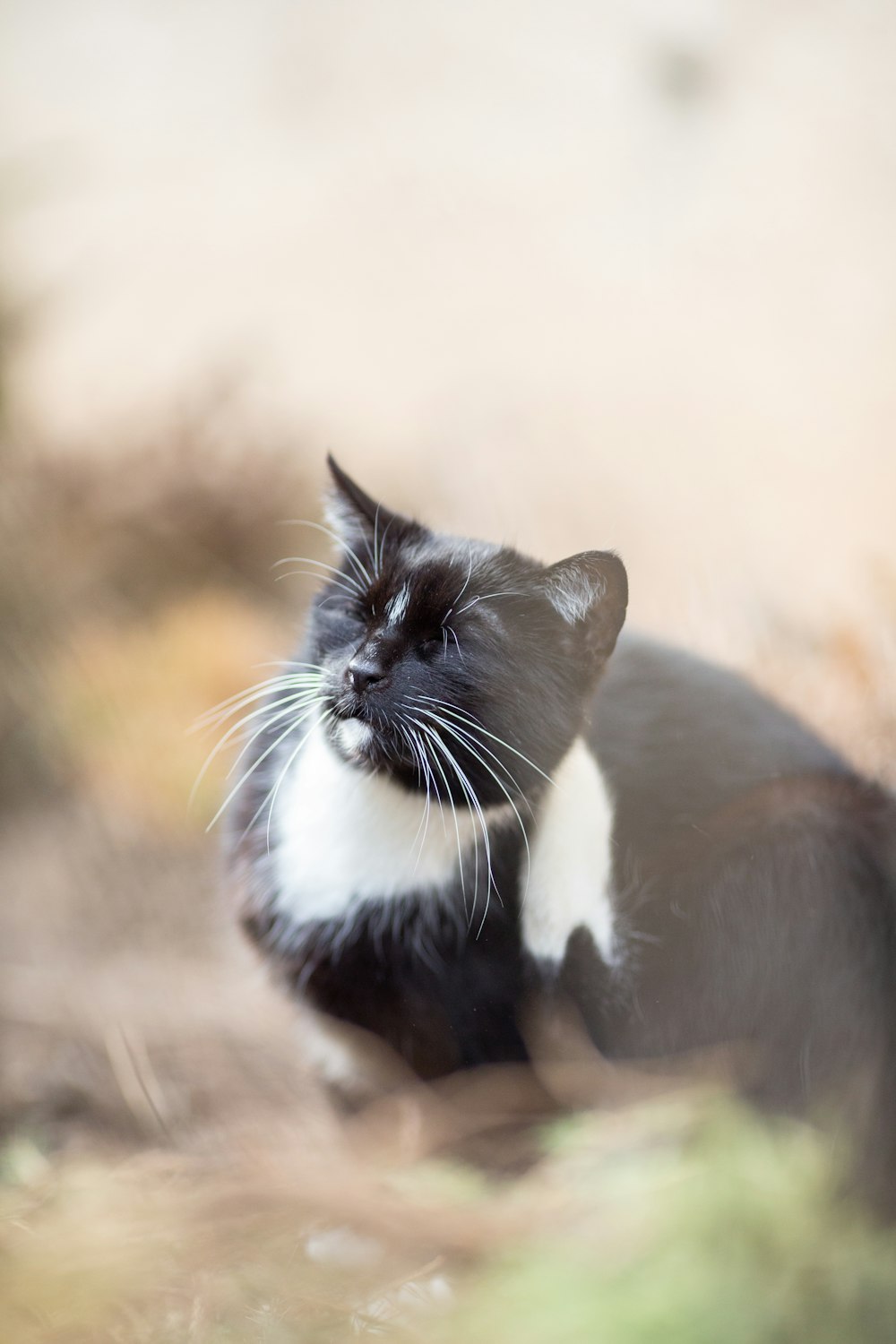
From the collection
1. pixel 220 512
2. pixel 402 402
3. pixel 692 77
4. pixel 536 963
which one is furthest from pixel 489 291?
pixel 536 963

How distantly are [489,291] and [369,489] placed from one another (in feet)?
0.82

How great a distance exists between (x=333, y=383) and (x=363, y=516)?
0.35m

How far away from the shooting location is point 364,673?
0.71 m

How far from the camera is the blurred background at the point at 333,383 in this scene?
0.78m

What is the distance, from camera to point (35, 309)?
118cm

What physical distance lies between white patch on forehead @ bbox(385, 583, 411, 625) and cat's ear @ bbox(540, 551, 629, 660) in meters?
0.11

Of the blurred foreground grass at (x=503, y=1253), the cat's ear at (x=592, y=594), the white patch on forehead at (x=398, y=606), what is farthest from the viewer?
the white patch on forehead at (x=398, y=606)

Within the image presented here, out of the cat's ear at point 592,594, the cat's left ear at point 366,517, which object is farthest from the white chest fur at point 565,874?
the cat's left ear at point 366,517

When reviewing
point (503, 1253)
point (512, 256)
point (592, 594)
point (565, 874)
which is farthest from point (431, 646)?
point (512, 256)

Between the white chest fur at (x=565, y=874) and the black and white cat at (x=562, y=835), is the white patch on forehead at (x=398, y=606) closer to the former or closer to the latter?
the black and white cat at (x=562, y=835)

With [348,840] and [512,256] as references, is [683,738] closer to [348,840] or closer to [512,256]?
[348,840]

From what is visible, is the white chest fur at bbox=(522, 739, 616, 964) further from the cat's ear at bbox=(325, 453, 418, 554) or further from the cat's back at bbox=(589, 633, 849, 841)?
the cat's ear at bbox=(325, 453, 418, 554)

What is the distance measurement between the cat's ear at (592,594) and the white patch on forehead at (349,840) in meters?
0.19

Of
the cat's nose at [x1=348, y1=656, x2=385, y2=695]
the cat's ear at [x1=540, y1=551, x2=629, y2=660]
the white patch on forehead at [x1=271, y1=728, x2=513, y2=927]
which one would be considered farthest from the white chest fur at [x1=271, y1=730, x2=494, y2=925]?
A: the cat's ear at [x1=540, y1=551, x2=629, y2=660]
